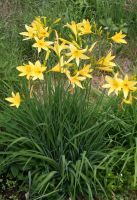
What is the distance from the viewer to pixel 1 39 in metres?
4.21

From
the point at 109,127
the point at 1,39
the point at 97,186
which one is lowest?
the point at 97,186

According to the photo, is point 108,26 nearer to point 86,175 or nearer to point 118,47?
point 118,47

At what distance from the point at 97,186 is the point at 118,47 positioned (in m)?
1.81

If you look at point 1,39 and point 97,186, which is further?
point 1,39

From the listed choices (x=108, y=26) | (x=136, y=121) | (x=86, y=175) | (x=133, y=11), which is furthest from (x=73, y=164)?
(x=133, y=11)

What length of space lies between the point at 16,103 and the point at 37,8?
209cm

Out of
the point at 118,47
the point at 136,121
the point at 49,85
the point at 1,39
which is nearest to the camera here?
the point at 49,85

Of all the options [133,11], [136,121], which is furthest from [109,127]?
[133,11]

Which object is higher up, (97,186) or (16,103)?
(16,103)

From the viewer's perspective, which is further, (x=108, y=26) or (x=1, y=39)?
(x=108, y=26)

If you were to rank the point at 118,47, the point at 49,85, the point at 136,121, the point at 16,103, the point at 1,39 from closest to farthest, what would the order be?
the point at 16,103 < the point at 49,85 < the point at 136,121 < the point at 1,39 < the point at 118,47

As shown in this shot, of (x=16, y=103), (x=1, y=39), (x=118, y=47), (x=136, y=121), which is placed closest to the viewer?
(x=16, y=103)

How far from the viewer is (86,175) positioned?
3049 millimetres

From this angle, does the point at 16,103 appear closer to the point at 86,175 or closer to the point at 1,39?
the point at 86,175
